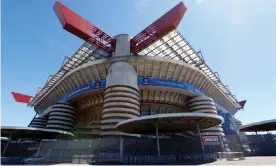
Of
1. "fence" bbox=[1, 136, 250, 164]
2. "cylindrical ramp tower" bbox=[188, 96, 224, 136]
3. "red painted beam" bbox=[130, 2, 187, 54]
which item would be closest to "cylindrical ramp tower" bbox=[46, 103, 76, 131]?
"fence" bbox=[1, 136, 250, 164]

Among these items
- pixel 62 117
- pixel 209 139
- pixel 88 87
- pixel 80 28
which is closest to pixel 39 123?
pixel 62 117

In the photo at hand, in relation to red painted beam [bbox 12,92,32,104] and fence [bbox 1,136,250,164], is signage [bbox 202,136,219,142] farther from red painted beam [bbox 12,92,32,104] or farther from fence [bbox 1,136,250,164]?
red painted beam [bbox 12,92,32,104]

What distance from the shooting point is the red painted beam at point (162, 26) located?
3112cm

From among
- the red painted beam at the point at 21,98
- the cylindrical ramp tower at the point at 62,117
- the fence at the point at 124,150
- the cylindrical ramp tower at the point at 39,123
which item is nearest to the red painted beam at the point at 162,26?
the fence at the point at 124,150

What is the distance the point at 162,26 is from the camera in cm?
3234

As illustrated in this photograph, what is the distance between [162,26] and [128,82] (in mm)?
12008

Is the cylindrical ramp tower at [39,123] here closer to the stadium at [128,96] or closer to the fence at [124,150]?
the stadium at [128,96]

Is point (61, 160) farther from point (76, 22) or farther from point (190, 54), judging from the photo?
point (190, 54)

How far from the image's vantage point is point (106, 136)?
2775cm

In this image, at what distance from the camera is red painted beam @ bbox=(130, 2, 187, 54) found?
102 ft

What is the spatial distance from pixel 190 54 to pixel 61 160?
36.6 m

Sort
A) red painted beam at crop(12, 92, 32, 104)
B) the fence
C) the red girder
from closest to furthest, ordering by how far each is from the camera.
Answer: the fence
the red girder
red painted beam at crop(12, 92, 32, 104)

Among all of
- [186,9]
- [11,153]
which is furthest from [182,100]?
[11,153]

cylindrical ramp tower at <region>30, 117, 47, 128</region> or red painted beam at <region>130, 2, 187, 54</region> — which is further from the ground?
red painted beam at <region>130, 2, 187, 54</region>
